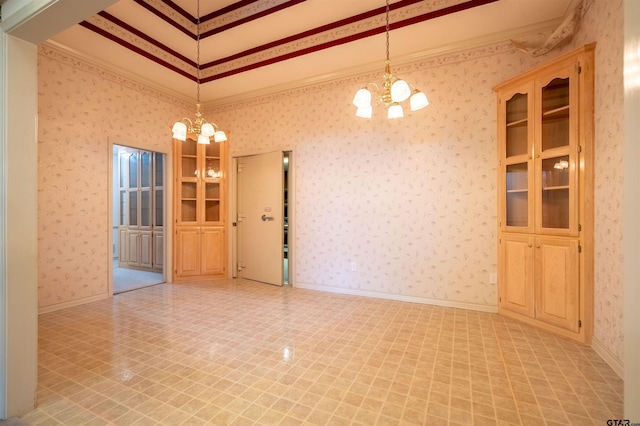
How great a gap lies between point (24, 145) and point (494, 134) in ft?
13.7

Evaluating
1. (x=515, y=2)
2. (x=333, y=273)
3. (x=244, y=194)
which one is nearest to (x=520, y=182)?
(x=515, y=2)

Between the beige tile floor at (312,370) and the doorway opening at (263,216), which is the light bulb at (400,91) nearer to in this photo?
the beige tile floor at (312,370)

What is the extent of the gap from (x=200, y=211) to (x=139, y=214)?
178 cm

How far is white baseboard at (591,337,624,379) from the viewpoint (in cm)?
200

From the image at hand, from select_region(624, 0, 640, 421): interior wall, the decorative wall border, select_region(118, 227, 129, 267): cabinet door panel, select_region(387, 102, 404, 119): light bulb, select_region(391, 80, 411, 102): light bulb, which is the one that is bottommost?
select_region(118, 227, 129, 267): cabinet door panel

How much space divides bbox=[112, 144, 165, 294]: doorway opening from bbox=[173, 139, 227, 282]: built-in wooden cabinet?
567mm

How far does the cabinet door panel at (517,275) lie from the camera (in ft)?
9.42

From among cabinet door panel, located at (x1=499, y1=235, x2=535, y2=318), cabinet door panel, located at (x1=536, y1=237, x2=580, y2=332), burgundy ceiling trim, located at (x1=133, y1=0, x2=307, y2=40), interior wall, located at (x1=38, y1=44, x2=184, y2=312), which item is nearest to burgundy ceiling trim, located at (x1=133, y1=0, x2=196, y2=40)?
burgundy ceiling trim, located at (x1=133, y1=0, x2=307, y2=40)

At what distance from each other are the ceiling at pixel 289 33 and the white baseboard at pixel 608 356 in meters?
2.97

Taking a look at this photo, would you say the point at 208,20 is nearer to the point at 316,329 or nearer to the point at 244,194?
the point at 244,194

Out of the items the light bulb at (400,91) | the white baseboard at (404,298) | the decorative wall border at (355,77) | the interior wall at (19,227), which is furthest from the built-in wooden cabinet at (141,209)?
the light bulb at (400,91)

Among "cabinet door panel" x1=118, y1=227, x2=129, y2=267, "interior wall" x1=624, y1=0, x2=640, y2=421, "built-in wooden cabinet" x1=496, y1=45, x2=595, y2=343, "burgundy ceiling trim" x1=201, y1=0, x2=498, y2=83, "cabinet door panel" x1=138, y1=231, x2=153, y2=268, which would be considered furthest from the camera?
"cabinet door panel" x1=118, y1=227, x2=129, y2=267

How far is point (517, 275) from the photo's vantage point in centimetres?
300

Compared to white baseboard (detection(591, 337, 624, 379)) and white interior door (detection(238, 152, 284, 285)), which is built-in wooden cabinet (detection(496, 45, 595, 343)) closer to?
Result: white baseboard (detection(591, 337, 624, 379))
